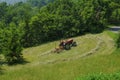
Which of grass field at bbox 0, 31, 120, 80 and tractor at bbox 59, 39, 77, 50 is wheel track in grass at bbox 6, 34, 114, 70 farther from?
tractor at bbox 59, 39, 77, 50

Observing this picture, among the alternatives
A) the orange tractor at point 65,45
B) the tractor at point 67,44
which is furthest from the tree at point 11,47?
the tractor at point 67,44

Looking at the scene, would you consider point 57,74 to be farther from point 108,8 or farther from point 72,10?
point 108,8

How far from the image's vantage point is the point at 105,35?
200ft

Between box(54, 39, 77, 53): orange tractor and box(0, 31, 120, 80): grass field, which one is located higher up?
box(54, 39, 77, 53): orange tractor

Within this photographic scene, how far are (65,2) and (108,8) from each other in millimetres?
10865

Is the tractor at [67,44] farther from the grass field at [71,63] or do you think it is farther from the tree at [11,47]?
the tree at [11,47]

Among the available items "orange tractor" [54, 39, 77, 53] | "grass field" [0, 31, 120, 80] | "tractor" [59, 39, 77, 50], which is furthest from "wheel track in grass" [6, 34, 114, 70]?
"tractor" [59, 39, 77, 50]

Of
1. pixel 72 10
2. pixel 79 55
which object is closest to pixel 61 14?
pixel 72 10

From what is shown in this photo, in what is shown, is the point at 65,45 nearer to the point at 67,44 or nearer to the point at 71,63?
the point at 67,44

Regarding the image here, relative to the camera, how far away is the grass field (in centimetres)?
3984

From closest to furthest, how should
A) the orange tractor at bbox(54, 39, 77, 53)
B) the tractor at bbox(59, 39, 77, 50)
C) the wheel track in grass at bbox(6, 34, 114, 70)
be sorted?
1. the wheel track in grass at bbox(6, 34, 114, 70)
2. the orange tractor at bbox(54, 39, 77, 53)
3. the tractor at bbox(59, 39, 77, 50)

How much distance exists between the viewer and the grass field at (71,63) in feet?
131

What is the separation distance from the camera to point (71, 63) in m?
44.5

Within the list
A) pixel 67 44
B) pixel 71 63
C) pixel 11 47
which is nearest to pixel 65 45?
pixel 67 44
